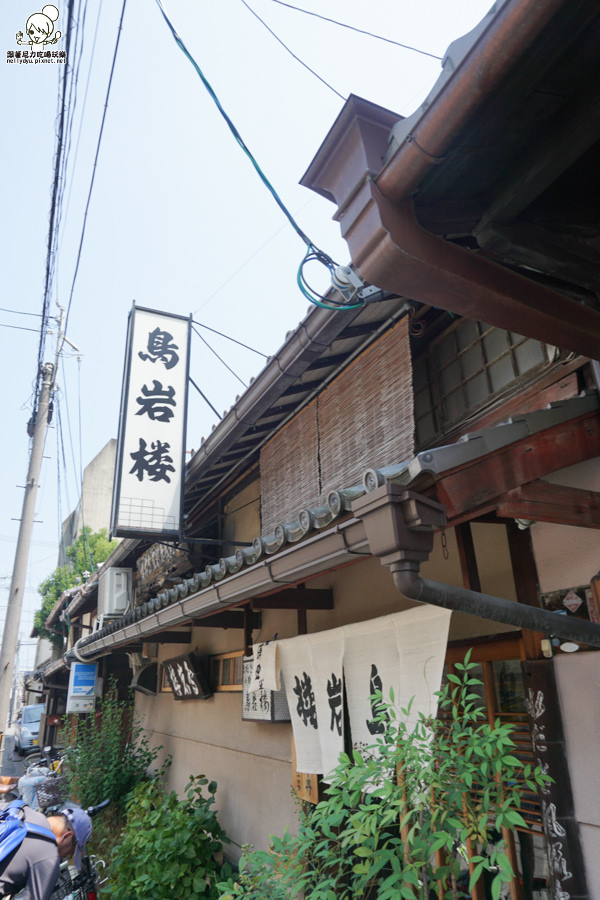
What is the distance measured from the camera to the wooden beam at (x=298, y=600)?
6367mm

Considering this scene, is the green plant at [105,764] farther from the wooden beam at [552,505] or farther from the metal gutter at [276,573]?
the wooden beam at [552,505]

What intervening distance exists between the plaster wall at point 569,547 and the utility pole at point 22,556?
40.6 ft

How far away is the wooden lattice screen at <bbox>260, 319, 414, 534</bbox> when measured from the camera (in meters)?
5.56

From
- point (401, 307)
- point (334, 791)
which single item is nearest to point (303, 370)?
point (401, 307)

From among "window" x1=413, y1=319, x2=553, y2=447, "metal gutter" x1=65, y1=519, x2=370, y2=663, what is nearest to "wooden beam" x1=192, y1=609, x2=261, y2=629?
"metal gutter" x1=65, y1=519, x2=370, y2=663

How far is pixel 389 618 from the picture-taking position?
15.8 ft

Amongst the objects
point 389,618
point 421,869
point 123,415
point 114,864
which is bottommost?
point 114,864

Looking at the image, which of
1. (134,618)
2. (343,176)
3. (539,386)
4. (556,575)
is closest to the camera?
(343,176)

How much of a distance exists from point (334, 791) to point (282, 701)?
3.75m

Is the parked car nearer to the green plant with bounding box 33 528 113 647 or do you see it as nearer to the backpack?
the green plant with bounding box 33 528 113 647

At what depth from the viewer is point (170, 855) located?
7055 millimetres

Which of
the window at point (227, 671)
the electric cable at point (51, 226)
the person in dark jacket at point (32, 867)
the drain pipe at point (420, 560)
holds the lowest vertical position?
the person in dark jacket at point (32, 867)

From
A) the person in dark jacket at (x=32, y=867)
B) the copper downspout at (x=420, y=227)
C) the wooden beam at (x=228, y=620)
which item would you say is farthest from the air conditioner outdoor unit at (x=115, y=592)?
the copper downspout at (x=420, y=227)

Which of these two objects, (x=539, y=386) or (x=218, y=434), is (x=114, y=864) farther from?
(x=539, y=386)
